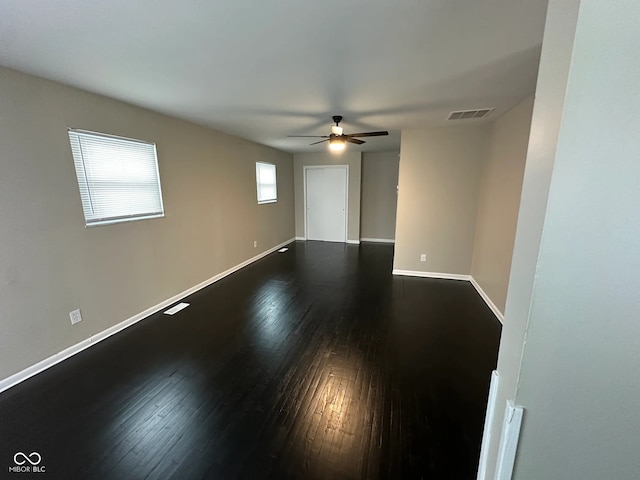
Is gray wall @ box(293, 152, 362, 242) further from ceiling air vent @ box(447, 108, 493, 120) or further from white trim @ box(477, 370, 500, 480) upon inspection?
white trim @ box(477, 370, 500, 480)

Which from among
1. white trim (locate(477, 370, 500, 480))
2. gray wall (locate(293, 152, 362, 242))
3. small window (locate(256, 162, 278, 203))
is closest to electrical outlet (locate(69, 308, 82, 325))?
white trim (locate(477, 370, 500, 480))

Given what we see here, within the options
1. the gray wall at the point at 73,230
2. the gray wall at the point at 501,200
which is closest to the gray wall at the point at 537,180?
the gray wall at the point at 501,200

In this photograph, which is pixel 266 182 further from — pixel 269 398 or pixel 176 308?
pixel 269 398

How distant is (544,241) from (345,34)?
5.14 feet

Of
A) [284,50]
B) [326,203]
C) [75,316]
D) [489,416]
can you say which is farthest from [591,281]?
[326,203]

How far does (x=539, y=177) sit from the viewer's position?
557 millimetres

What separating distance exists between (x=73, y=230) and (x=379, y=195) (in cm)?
580

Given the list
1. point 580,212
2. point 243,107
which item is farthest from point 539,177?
point 243,107

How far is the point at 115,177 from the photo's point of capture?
269cm

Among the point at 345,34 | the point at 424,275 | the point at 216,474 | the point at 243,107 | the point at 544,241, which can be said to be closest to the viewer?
the point at 544,241

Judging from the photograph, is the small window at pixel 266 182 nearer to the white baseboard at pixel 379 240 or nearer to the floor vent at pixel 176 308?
the white baseboard at pixel 379 240

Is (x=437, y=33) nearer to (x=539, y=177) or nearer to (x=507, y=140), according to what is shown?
(x=539, y=177)

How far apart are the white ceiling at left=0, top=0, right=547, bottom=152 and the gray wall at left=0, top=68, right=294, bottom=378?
10.0 inches

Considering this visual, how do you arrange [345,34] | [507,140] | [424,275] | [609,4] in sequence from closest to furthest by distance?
[609,4], [345,34], [507,140], [424,275]
